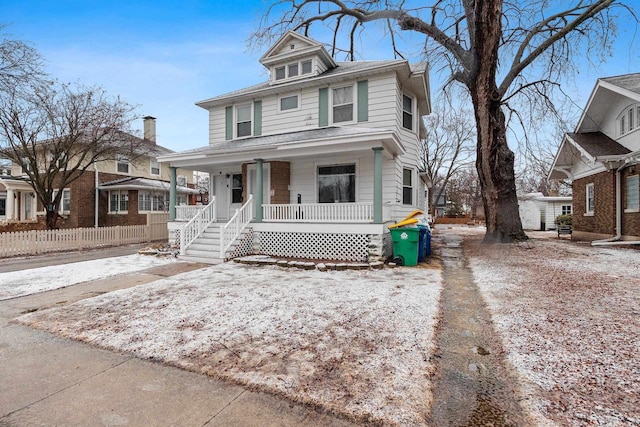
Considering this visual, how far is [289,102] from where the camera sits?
12.4 meters

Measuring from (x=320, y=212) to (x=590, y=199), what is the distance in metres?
14.3

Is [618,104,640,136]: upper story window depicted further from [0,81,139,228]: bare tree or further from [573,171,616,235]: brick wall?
[0,81,139,228]: bare tree

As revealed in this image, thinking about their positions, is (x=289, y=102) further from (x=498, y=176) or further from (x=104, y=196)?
(x=104, y=196)

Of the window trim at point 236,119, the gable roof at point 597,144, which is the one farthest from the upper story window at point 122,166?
the gable roof at point 597,144

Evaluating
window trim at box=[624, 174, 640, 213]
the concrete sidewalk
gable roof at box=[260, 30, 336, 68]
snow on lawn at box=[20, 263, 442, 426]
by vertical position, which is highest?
gable roof at box=[260, 30, 336, 68]

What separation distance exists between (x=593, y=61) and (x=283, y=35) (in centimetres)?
1174

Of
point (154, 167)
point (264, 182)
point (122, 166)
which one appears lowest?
point (264, 182)

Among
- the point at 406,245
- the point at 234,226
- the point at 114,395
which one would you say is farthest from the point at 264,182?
the point at 114,395

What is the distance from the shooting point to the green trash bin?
843 centimetres

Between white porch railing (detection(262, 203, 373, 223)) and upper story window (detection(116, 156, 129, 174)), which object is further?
upper story window (detection(116, 156, 129, 174))

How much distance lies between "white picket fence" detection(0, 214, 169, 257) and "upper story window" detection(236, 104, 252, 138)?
7165mm

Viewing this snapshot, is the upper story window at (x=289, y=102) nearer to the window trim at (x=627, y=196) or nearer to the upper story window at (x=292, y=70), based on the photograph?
the upper story window at (x=292, y=70)

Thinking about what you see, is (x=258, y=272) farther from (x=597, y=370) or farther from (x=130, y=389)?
(x=597, y=370)

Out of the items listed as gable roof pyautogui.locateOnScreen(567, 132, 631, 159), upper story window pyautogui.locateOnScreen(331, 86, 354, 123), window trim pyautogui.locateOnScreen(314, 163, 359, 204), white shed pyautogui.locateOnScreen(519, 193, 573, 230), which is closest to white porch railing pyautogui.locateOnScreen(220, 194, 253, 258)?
window trim pyautogui.locateOnScreen(314, 163, 359, 204)
